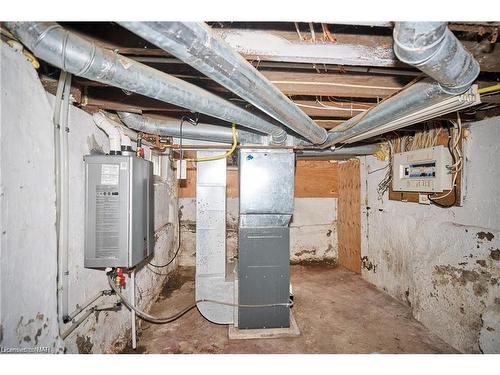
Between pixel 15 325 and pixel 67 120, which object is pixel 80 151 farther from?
pixel 15 325

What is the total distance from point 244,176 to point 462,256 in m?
2.24

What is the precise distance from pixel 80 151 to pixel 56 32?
100 cm

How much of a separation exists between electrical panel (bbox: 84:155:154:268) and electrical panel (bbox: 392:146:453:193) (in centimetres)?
279

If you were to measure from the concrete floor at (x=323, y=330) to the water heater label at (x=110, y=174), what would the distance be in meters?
1.71

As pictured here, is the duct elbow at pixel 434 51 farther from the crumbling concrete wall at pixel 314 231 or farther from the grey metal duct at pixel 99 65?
the crumbling concrete wall at pixel 314 231

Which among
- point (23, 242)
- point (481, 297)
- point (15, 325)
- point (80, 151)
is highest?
point (80, 151)

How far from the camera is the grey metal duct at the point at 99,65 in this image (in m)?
0.88

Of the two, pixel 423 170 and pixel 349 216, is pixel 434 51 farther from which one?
pixel 349 216

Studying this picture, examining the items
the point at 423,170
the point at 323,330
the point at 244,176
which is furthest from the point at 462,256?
the point at 244,176

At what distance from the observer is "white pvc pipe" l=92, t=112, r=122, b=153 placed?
1840 millimetres

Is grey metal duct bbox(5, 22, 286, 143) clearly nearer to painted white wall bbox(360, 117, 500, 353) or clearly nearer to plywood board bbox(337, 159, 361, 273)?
painted white wall bbox(360, 117, 500, 353)

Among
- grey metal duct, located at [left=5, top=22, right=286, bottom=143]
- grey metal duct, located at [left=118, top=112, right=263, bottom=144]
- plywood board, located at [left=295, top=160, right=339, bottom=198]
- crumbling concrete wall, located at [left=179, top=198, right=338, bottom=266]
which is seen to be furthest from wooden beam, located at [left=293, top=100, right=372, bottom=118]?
crumbling concrete wall, located at [left=179, top=198, right=338, bottom=266]

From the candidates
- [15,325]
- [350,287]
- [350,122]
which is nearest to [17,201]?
[15,325]
